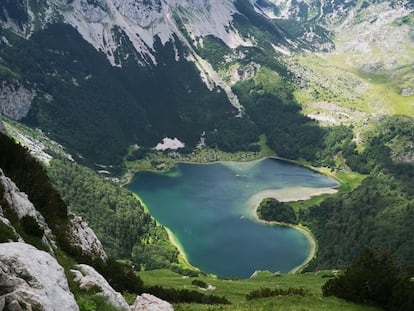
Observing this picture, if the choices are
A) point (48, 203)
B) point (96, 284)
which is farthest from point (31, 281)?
point (48, 203)

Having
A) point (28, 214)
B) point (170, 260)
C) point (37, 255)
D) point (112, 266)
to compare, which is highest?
point (37, 255)

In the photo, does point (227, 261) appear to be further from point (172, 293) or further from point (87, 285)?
point (87, 285)

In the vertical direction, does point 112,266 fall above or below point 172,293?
above

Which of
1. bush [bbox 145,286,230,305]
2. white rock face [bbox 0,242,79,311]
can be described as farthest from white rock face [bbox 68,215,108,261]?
white rock face [bbox 0,242,79,311]

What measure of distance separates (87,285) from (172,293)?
66.4 ft

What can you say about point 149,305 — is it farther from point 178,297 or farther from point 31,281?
point 178,297

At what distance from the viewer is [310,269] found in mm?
176750

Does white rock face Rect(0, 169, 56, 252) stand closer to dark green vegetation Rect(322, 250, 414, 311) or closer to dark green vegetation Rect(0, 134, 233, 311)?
dark green vegetation Rect(0, 134, 233, 311)

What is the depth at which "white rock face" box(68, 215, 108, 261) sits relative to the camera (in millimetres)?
43569

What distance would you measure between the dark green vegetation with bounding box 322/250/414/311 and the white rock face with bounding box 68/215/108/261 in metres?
20.8

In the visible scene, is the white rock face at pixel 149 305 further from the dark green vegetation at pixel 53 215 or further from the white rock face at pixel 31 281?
the dark green vegetation at pixel 53 215

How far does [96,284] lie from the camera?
86.7ft

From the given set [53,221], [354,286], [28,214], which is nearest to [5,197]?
[28,214]

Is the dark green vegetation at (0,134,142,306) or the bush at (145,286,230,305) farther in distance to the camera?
the bush at (145,286,230,305)
